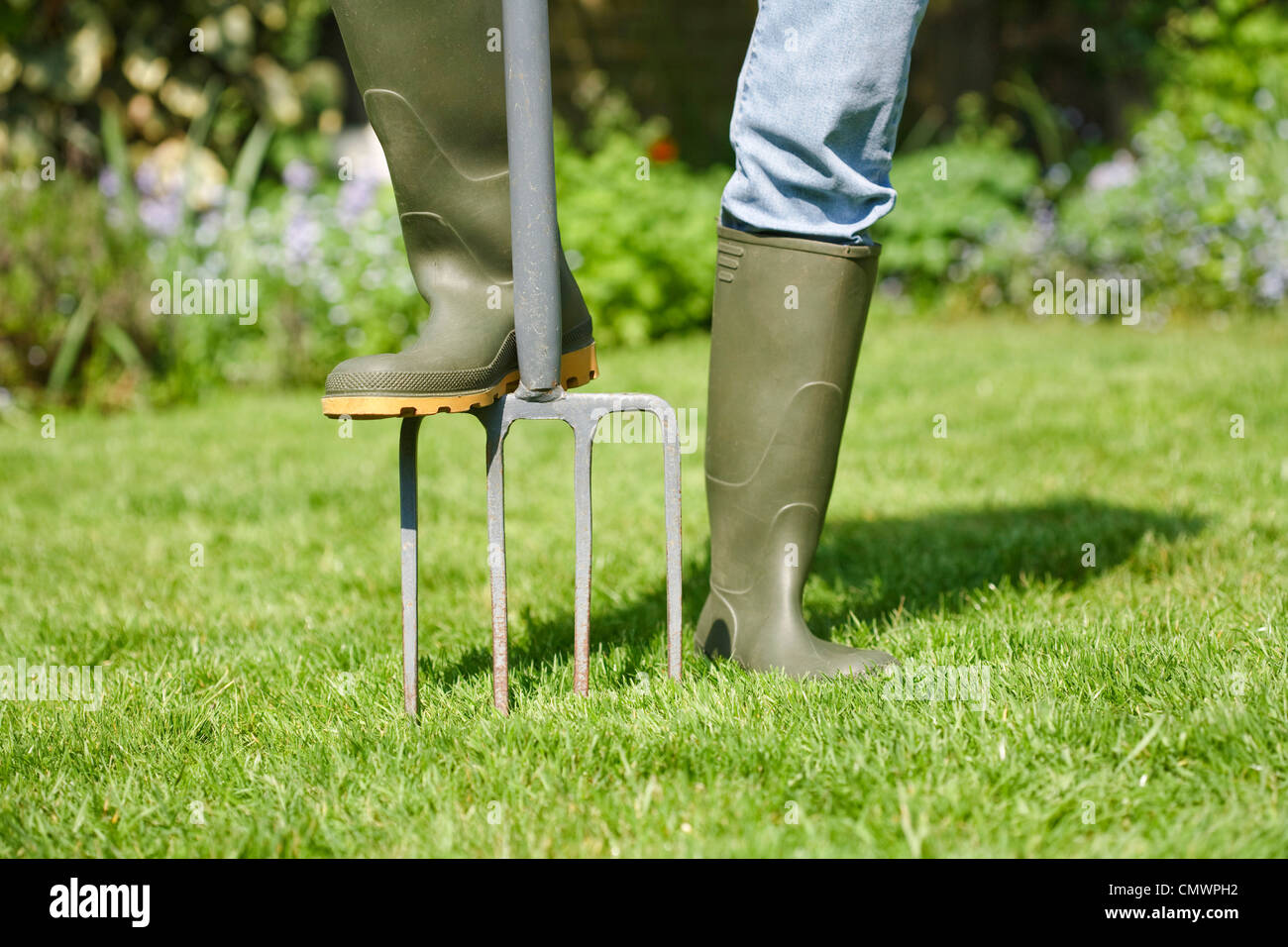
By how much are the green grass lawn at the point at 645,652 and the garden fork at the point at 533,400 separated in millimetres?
118

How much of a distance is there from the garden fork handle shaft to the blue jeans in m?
0.33

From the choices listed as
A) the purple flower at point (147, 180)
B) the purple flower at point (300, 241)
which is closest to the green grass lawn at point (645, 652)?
the purple flower at point (300, 241)

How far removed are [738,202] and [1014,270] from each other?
499 cm

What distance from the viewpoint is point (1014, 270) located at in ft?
21.2

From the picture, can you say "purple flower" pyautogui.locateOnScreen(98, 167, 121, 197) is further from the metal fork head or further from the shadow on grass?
the metal fork head

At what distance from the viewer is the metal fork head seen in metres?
1.82

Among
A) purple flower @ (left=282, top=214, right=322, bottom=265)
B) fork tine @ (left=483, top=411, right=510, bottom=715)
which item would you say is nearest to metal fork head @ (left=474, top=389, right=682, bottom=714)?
fork tine @ (left=483, top=411, right=510, bottom=715)

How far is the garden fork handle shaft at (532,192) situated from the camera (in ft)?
5.62

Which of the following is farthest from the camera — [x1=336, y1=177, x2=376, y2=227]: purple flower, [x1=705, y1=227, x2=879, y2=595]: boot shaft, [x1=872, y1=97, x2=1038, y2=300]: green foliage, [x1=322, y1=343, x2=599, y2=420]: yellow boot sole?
[x1=872, y1=97, x2=1038, y2=300]: green foliage

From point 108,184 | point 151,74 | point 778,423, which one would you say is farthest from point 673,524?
point 151,74

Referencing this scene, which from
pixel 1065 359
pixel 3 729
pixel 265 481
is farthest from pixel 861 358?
pixel 3 729

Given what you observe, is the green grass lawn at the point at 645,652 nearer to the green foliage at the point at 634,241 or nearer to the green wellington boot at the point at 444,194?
the green wellington boot at the point at 444,194

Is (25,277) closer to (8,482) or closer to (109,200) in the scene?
(109,200)

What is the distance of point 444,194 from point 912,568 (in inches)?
53.1
